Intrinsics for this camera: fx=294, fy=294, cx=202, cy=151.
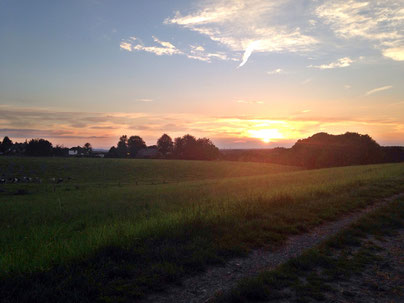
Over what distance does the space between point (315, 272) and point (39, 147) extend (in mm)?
101944

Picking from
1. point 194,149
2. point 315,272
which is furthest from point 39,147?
point 315,272

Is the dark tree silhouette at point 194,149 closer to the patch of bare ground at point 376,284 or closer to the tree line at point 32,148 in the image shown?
the tree line at point 32,148

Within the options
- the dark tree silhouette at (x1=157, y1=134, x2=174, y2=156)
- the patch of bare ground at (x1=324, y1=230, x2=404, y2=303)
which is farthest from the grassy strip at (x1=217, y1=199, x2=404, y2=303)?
the dark tree silhouette at (x1=157, y1=134, x2=174, y2=156)

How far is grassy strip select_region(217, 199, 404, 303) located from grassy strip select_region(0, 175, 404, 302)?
1.21 m

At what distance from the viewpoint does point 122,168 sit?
59188 millimetres

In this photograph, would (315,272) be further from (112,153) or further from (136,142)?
(136,142)

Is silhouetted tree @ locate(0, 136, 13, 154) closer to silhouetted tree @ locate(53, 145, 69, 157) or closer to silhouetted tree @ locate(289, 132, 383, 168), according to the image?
A: silhouetted tree @ locate(53, 145, 69, 157)

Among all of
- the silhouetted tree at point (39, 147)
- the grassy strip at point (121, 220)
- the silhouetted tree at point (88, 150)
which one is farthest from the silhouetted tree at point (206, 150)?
the grassy strip at point (121, 220)

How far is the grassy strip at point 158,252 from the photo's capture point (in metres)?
4.77

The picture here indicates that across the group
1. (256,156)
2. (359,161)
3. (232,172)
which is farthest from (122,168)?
(359,161)

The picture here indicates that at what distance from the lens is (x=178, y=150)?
111562mm

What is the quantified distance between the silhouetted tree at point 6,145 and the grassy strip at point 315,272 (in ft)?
361

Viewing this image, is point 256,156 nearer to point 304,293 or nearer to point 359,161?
point 359,161

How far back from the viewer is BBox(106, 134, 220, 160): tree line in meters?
106
